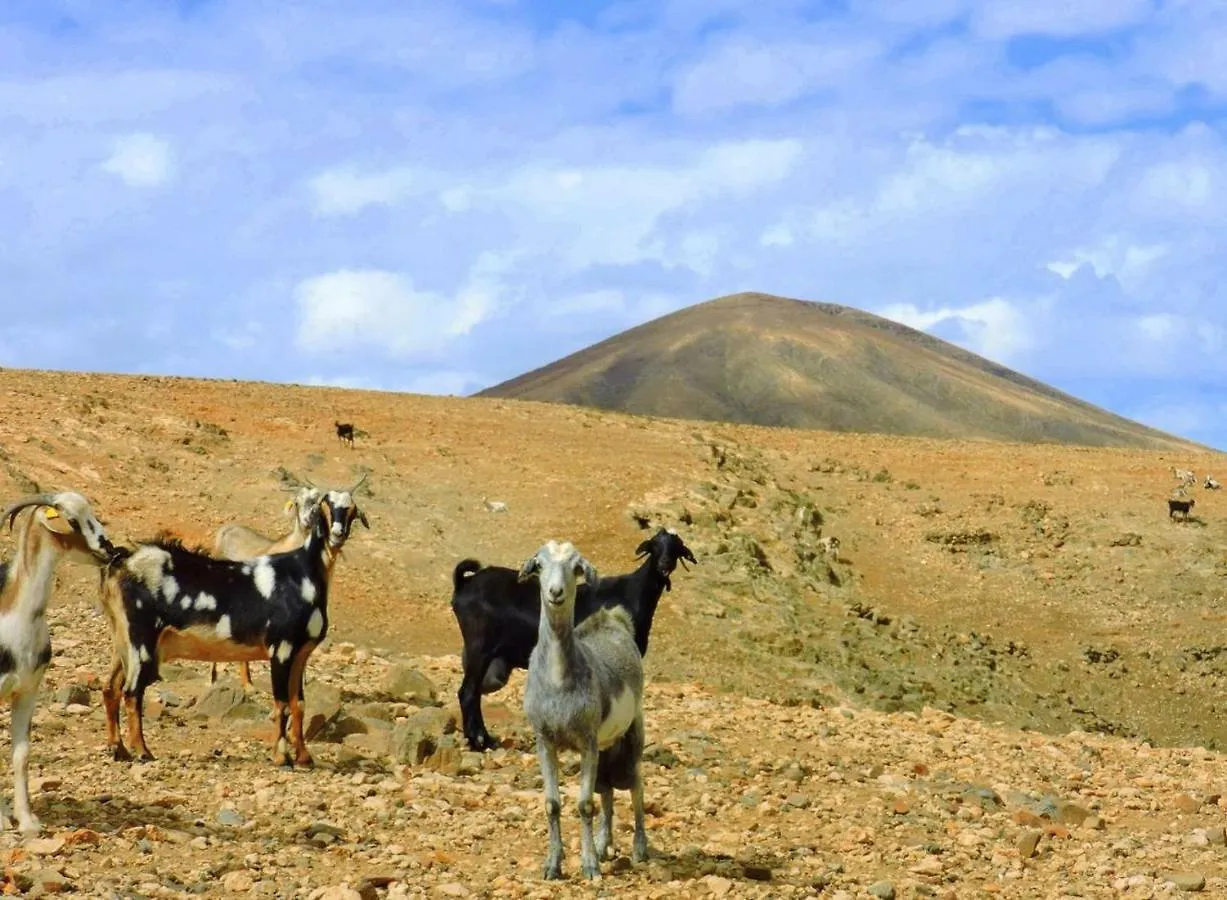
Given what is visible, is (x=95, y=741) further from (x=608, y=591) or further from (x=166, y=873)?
A: (x=608, y=591)

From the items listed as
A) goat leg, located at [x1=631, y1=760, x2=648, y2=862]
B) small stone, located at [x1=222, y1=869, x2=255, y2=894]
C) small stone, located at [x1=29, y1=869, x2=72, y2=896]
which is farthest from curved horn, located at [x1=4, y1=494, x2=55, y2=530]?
goat leg, located at [x1=631, y1=760, x2=648, y2=862]

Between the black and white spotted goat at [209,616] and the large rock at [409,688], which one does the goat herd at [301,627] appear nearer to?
the black and white spotted goat at [209,616]

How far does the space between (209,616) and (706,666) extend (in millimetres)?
13263

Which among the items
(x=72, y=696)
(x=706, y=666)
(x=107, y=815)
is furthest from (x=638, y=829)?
(x=706, y=666)

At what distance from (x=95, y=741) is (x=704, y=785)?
576 cm

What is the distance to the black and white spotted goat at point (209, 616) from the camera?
1395cm

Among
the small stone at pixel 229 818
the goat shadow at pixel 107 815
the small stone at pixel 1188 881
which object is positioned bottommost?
the small stone at pixel 1188 881

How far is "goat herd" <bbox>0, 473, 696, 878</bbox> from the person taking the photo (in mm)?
10594

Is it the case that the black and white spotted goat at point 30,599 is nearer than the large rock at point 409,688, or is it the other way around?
the black and white spotted goat at point 30,599

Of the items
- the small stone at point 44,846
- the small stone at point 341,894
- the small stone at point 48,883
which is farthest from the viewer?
the small stone at point 44,846

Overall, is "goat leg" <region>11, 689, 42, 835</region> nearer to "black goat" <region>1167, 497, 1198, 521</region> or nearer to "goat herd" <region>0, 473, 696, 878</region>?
"goat herd" <region>0, 473, 696, 878</region>

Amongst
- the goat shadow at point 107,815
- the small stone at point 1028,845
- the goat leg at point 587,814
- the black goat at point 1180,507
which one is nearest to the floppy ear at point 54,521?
the goat shadow at point 107,815

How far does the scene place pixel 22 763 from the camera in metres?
10.4

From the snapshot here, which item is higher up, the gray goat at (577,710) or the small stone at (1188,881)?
the gray goat at (577,710)
